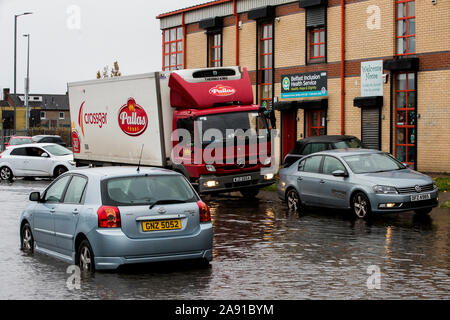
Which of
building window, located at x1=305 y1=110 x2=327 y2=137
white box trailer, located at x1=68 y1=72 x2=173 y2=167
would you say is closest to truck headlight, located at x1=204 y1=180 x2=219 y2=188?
white box trailer, located at x1=68 y1=72 x2=173 y2=167

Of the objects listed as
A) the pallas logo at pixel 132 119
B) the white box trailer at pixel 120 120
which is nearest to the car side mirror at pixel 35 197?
the white box trailer at pixel 120 120

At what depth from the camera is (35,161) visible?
3047 cm

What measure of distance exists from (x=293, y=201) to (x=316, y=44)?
16.1 metres

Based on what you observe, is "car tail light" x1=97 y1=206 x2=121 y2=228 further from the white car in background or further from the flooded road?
the white car in background

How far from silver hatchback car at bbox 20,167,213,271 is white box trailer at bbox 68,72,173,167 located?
9880 mm

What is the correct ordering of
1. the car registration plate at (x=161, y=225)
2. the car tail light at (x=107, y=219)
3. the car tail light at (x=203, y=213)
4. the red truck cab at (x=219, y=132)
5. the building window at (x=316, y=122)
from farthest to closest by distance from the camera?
the building window at (x=316, y=122), the red truck cab at (x=219, y=132), the car tail light at (x=203, y=213), the car registration plate at (x=161, y=225), the car tail light at (x=107, y=219)

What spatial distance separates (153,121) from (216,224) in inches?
238

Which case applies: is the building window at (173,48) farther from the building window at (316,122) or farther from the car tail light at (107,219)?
the car tail light at (107,219)

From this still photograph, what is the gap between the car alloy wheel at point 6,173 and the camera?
102 feet

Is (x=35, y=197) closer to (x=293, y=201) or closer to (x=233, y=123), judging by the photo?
(x=293, y=201)

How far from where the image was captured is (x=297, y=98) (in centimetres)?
3366

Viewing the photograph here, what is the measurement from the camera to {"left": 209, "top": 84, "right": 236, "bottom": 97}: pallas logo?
66.7 feet

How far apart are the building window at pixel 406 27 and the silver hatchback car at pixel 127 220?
65.4 ft

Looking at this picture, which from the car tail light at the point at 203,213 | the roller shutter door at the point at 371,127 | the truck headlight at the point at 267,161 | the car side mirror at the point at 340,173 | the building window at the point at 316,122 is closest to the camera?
the car tail light at the point at 203,213
